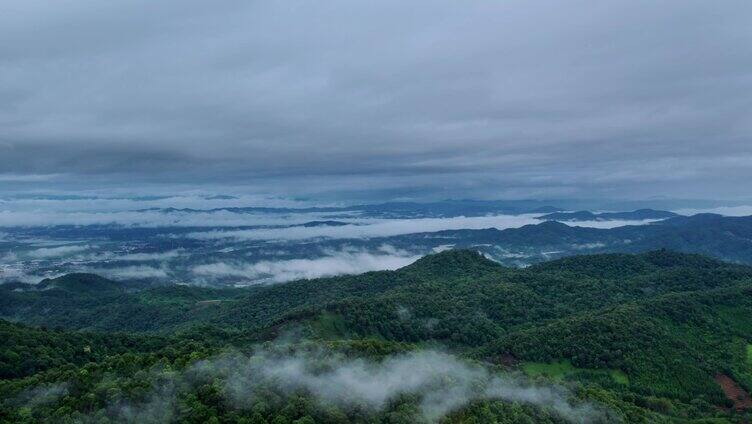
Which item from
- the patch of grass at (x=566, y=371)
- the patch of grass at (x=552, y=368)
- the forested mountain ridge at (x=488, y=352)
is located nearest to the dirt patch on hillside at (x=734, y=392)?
the forested mountain ridge at (x=488, y=352)

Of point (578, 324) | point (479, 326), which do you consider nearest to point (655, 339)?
point (578, 324)

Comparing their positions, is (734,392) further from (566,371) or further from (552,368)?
(552,368)

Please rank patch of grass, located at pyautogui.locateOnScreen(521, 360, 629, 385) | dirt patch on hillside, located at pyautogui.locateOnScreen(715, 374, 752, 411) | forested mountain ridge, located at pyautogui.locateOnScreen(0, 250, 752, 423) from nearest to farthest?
1. forested mountain ridge, located at pyautogui.locateOnScreen(0, 250, 752, 423)
2. dirt patch on hillside, located at pyautogui.locateOnScreen(715, 374, 752, 411)
3. patch of grass, located at pyautogui.locateOnScreen(521, 360, 629, 385)

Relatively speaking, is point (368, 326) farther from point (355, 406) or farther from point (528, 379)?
point (355, 406)

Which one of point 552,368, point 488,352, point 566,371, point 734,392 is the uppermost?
point 488,352

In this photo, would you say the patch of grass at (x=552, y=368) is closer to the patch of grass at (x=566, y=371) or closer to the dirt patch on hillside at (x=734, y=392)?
the patch of grass at (x=566, y=371)

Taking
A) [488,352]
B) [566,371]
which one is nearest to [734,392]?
[566,371]

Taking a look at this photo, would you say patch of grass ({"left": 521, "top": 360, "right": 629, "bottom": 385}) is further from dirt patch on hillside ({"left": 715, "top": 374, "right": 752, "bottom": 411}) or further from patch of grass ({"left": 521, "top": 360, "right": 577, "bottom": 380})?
dirt patch on hillside ({"left": 715, "top": 374, "right": 752, "bottom": 411})

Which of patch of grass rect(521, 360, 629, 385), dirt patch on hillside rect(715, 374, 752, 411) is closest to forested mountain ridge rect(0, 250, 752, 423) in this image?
patch of grass rect(521, 360, 629, 385)
